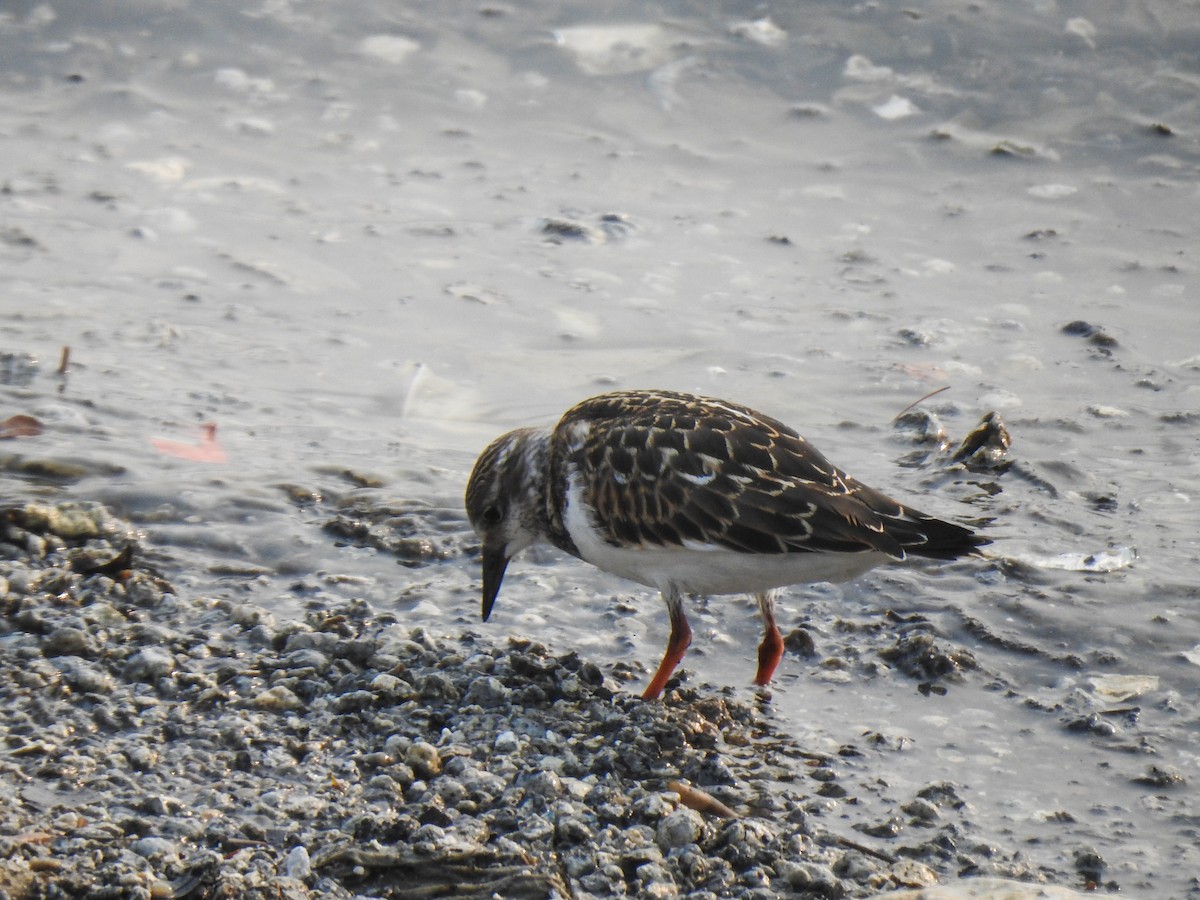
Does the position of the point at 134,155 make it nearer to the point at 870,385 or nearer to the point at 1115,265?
the point at 870,385

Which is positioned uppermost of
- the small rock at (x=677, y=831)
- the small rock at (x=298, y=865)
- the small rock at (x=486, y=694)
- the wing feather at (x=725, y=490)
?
the wing feather at (x=725, y=490)

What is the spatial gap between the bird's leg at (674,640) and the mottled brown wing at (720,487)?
0.19 meters

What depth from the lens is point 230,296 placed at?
6.62 m

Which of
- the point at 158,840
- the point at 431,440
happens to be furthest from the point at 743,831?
the point at 431,440

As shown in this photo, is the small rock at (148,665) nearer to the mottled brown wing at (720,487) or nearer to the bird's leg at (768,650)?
the mottled brown wing at (720,487)

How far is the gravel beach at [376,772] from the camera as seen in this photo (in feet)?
9.50

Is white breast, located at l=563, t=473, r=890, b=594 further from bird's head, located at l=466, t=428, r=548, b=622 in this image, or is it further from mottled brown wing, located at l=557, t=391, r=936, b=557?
bird's head, located at l=466, t=428, r=548, b=622

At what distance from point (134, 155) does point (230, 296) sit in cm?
197

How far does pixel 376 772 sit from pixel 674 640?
1.02 meters

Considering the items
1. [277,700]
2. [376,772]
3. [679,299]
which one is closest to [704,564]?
[376,772]

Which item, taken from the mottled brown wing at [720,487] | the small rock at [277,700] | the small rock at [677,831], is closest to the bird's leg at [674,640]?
the mottled brown wing at [720,487]

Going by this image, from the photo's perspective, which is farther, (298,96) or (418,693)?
(298,96)

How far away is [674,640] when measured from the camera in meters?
3.97

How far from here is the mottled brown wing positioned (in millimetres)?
3721
